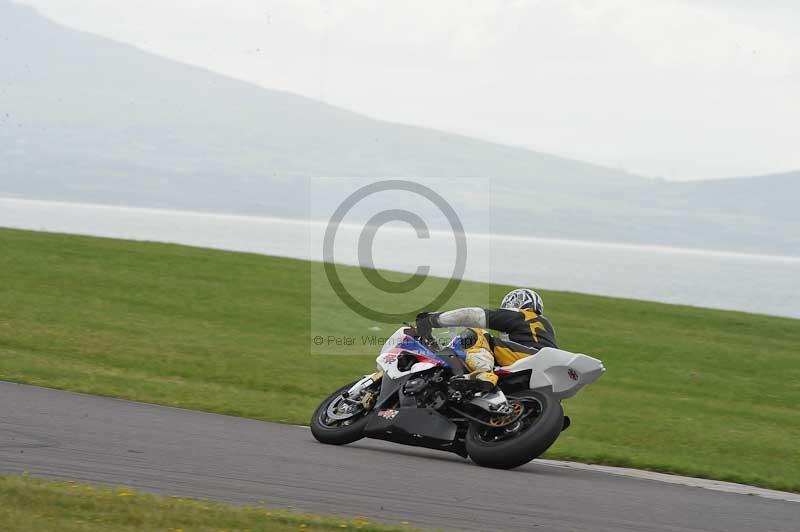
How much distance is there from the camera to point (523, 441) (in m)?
8.92

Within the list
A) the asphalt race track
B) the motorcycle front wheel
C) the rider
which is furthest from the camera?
the motorcycle front wheel

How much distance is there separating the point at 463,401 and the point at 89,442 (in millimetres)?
3175

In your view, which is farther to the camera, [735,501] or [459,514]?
[735,501]

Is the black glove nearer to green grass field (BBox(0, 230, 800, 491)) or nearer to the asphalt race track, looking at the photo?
the asphalt race track

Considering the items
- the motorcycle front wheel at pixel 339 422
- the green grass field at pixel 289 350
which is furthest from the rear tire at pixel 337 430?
the green grass field at pixel 289 350

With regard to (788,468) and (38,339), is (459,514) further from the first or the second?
(38,339)

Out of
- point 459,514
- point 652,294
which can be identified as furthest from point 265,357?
point 652,294

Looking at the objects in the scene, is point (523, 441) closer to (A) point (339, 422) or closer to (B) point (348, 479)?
(B) point (348, 479)

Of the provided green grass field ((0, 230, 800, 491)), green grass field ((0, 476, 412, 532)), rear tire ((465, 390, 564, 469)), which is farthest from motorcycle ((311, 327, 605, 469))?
green grass field ((0, 476, 412, 532))

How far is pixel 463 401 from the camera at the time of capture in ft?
31.4

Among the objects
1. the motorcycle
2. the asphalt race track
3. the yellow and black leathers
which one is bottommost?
the asphalt race track

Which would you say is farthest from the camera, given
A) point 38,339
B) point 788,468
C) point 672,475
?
point 38,339

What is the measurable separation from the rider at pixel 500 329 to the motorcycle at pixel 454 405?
0.13 metres

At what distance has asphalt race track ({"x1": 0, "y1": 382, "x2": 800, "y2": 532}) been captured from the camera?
23.9 feet
